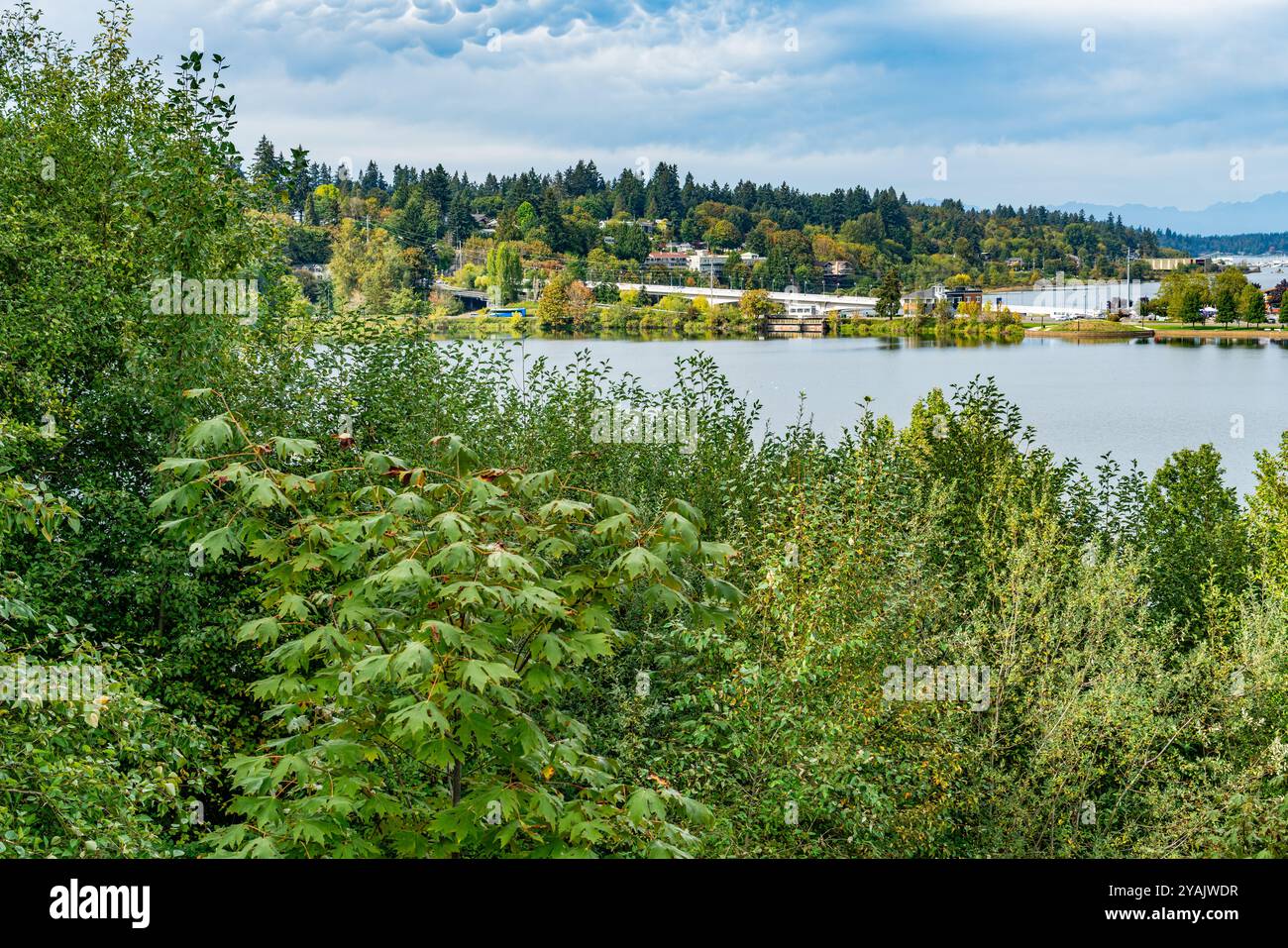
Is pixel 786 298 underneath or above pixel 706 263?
underneath

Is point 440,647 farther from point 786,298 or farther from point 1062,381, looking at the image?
point 786,298

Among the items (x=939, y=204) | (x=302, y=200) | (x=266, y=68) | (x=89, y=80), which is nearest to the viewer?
(x=89, y=80)

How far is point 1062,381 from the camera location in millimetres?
60906

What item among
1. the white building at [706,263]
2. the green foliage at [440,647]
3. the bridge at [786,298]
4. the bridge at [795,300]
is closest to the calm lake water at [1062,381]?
the bridge at [786,298]

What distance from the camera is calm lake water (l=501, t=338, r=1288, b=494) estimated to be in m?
41.0

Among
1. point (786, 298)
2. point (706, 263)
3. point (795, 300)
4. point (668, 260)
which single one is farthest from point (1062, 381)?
point (706, 263)

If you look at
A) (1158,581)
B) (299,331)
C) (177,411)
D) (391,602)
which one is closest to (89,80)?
(299,331)

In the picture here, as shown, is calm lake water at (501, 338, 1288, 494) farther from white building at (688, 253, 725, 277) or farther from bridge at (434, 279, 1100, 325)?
white building at (688, 253, 725, 277)

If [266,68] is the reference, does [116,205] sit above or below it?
below

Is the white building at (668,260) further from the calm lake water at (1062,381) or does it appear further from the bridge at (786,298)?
the calm lake water at (1062,381)

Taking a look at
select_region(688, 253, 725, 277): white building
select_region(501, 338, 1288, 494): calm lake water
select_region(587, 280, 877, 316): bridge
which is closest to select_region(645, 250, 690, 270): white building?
select_region(688, 253, 725, 277): white building
